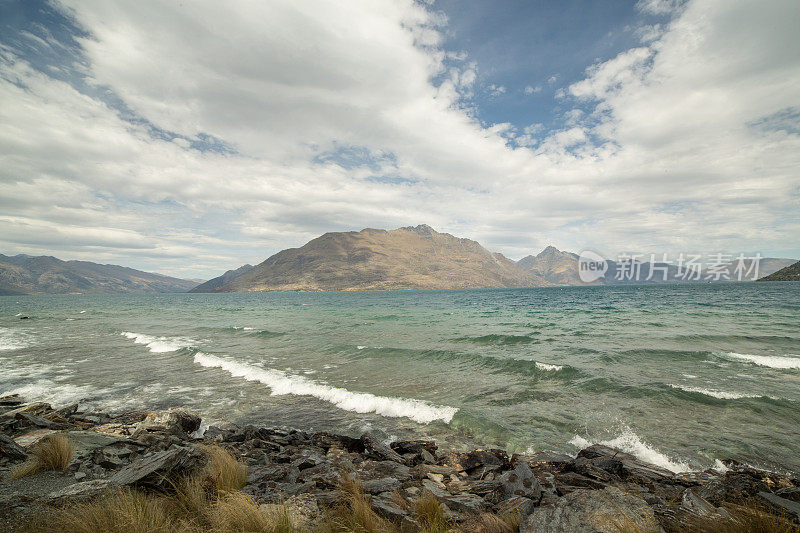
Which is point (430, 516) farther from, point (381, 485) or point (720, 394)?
point (720, 394)

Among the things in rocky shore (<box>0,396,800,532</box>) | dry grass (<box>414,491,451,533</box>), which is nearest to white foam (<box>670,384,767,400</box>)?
rocky shore (<box>0,396,800,532</box>)

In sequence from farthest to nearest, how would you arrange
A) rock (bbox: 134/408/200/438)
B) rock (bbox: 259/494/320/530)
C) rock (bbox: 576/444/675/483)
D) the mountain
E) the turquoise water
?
the mountain, the turquoise water, rock (bbox: 134/408/200/438), rock (bbox: 576/444/675/483), rock (bbox: 259/494/320/530)

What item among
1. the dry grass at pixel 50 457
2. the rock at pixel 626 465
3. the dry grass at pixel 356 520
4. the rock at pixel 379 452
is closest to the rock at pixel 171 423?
the dry grass at pixel 50 457

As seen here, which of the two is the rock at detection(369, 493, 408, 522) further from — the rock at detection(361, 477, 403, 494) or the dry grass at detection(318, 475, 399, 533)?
the rock at detection(361, 477, 403, 494)

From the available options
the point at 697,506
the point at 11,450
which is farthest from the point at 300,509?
the point at 11,450

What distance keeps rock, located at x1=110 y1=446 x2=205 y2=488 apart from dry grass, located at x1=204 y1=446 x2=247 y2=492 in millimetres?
268

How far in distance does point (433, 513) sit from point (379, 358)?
17747 mm

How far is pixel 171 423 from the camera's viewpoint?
37.9 feet

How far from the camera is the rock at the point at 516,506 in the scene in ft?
19.0

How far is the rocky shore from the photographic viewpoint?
535cm

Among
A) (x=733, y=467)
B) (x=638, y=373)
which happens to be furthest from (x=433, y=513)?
(x=638, y=373)

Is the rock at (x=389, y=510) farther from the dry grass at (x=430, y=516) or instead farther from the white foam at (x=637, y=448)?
the white foam at (x=637, y=448)

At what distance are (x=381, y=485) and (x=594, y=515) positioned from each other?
410cm

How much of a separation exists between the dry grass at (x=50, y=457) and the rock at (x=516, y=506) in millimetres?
9264
